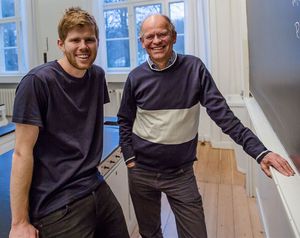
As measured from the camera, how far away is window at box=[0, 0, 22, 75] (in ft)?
18.3

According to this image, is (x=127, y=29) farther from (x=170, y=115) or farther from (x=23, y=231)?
(x=23, y=231)

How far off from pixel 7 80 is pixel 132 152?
490 cm

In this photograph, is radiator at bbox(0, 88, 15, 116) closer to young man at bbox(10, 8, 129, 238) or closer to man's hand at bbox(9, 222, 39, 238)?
young man at bbox(10, 8, 129, 238)

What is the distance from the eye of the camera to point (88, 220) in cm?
115

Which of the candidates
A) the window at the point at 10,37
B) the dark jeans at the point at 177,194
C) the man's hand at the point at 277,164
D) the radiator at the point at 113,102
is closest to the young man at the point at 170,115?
Result: the dark jeans at the point at 177,194

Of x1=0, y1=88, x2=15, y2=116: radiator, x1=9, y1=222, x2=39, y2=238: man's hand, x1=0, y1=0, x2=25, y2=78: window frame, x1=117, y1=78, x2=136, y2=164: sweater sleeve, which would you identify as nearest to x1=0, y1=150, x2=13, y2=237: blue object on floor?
x1=9, y1=222, x2=39, y2=238: man's hand

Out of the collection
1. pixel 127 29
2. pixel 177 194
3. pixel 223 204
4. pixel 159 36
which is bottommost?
pixel 223 204

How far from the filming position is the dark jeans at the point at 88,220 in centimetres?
106

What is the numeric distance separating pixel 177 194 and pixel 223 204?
1.31 metres

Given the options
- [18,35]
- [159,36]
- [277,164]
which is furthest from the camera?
[18,35]

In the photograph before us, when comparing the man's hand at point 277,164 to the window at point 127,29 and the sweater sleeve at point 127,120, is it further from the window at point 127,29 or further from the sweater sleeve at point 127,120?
the window at point 127,29

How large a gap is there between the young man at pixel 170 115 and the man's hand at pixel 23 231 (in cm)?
66

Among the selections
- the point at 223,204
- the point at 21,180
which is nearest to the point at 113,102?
the point at 223,204

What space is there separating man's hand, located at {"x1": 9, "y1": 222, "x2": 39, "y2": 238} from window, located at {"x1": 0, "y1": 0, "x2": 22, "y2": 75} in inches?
207
